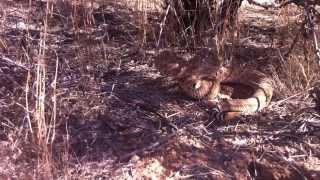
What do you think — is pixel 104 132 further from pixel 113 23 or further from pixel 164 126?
pixel 113 23

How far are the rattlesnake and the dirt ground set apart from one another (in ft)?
0.17

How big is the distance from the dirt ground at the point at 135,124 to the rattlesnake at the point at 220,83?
52mm

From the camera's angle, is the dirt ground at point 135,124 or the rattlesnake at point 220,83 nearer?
the dirt ground at point 135,124

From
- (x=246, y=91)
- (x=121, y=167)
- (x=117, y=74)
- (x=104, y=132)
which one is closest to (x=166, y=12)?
(x=117, y=74)

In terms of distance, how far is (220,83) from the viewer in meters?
3.13

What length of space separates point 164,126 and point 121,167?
0.37m

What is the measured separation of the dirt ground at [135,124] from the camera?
2.51 metres

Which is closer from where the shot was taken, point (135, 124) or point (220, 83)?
point (135, 124)

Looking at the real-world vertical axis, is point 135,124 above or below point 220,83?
below

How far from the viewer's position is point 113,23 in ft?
12.9

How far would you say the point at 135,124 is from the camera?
2775 millimetres

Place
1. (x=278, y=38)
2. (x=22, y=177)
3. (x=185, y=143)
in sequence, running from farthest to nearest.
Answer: (x=278, y=38), (x=185, y=143), (x=22, y=177)

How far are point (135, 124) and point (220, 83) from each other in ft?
2.04

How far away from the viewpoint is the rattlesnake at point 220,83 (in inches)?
114
